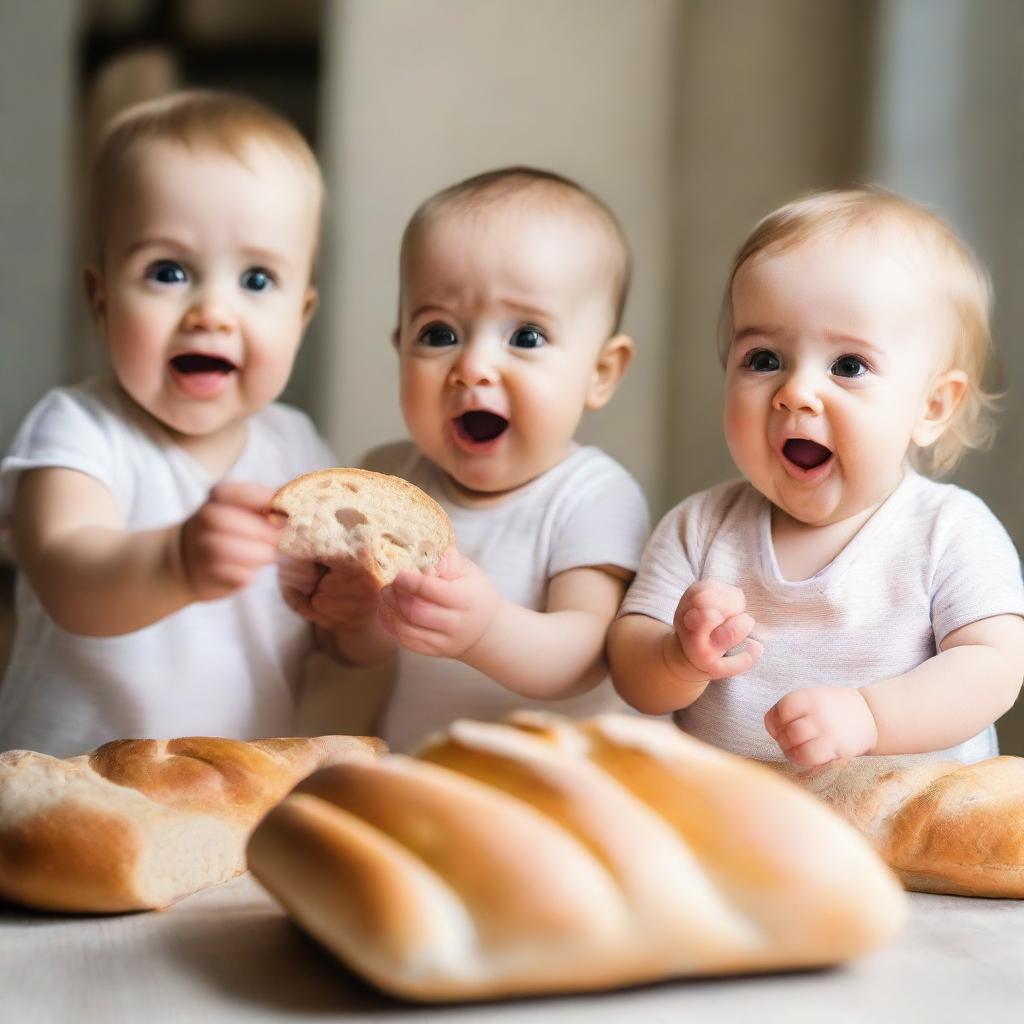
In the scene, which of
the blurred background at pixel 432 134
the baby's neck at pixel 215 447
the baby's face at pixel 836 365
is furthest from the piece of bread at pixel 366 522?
the blurred background at pixel 432 134

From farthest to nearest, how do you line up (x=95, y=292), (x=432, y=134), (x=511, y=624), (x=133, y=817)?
(x=432, y=134) → (x=95, y=292) → (x=511, y=624) → (x=133, y=817)

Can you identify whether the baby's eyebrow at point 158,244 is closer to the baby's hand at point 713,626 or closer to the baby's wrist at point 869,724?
the baby's hand at point 713,626

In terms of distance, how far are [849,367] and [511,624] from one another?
0.97 ft

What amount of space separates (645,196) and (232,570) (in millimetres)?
664

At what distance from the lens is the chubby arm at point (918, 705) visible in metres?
0.76

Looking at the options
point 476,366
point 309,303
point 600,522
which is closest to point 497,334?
point 476,366

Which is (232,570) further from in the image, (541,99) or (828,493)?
(541,99)

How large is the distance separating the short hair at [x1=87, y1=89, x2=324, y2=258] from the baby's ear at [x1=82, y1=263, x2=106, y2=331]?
18 mm

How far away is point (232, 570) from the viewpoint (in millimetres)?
809

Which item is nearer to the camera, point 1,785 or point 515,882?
point 515,882

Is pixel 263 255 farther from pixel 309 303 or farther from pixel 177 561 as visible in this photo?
pixel 177 561

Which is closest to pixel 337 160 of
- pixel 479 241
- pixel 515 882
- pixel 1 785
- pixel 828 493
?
pixel 479 241

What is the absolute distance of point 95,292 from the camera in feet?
3.77

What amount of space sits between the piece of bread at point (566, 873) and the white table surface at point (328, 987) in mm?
14
